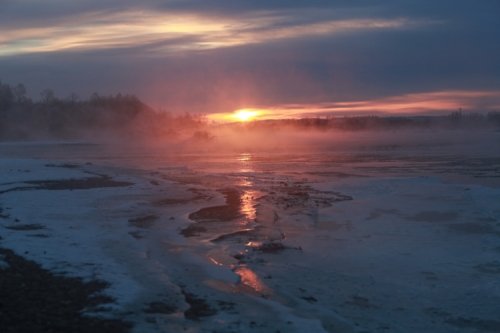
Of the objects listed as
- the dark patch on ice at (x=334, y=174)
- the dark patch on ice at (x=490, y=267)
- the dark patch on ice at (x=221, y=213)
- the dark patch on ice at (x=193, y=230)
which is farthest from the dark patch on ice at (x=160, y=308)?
the dark patch on ice at (x=334, y=174)

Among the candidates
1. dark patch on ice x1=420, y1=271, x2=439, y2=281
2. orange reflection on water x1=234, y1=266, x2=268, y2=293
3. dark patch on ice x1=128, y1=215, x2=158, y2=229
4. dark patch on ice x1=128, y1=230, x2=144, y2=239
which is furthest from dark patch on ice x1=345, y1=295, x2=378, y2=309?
dark patch on ice x1=128, y1=215, x2=158, y2=229

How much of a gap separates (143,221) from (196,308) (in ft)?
26.3

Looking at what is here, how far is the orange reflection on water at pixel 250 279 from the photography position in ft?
32.7

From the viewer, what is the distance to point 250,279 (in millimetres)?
10523

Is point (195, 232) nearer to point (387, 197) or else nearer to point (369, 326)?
point (369, 326)

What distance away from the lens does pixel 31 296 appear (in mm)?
8773

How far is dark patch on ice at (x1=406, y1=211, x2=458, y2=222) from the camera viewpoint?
669 inches

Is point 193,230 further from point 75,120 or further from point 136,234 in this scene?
point 75,120

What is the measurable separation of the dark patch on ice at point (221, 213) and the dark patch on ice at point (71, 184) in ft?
20.8

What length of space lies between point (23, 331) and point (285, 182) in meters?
20.4

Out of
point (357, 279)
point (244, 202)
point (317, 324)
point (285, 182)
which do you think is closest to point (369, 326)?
point (317, 324)

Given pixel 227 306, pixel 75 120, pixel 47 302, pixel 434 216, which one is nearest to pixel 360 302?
pixel 227 306

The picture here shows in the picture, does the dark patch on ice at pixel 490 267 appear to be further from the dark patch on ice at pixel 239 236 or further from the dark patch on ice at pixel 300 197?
the dark patch on ice at pixel 300 197

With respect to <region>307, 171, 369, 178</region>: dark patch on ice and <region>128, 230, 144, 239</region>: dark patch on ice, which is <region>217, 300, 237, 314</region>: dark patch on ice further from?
<region>307, 171, 369, 178</region>: dark patch on ice
